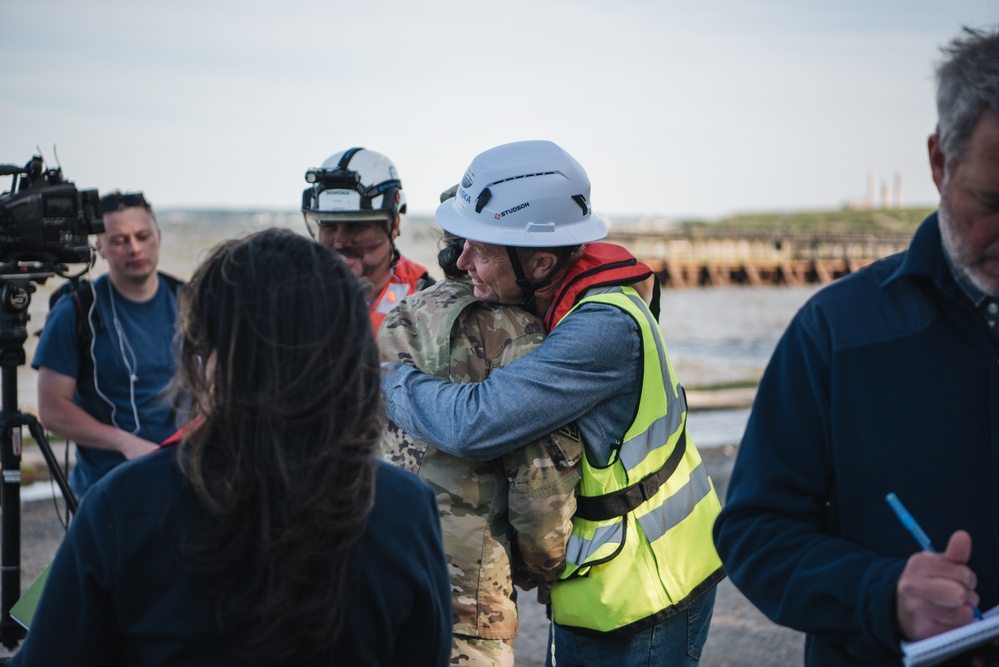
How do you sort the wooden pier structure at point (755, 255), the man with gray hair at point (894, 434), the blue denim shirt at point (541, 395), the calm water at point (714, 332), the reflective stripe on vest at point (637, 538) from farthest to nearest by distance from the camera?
the wooden pier structure at point (755, 255) < the calm water at point (714, 332) < the reflective stripe on vest at point (637, 538) < the blue denim shirt at point (541, 395) < the man with gray hair at point (894, 434)

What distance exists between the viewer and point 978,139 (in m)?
1.62

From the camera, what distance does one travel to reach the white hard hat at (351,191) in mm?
4090

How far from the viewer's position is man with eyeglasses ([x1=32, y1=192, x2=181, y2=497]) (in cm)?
468

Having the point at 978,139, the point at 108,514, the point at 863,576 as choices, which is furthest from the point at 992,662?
the point at 108,514

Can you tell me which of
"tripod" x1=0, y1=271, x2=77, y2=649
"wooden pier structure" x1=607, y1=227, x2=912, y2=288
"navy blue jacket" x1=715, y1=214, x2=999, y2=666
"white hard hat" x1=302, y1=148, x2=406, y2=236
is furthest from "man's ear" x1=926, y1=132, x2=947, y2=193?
"wooden pier structure" x1=607, y1=227, x2=912, y2=288

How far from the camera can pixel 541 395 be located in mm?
2402

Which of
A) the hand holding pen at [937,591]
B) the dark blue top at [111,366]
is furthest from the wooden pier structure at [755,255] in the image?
the hand holding pen at [937,591]

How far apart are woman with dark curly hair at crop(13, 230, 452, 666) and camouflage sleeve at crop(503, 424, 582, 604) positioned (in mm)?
913

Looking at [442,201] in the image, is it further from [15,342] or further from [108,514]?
[15,342]

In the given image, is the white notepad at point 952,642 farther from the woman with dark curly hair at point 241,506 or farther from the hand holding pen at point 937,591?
the woman with dark curly hair at point 241,506

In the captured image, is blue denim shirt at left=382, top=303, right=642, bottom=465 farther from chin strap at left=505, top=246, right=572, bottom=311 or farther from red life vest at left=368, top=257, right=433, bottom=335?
red life vest at left=368, top=257, right=433, bottom=335

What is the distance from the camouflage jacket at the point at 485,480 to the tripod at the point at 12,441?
249cm

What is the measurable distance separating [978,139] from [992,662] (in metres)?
0.87

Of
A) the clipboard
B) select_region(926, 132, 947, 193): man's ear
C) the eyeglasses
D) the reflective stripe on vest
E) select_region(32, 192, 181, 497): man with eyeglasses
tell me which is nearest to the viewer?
select_region(926, 132, 947, 193): man's ear
